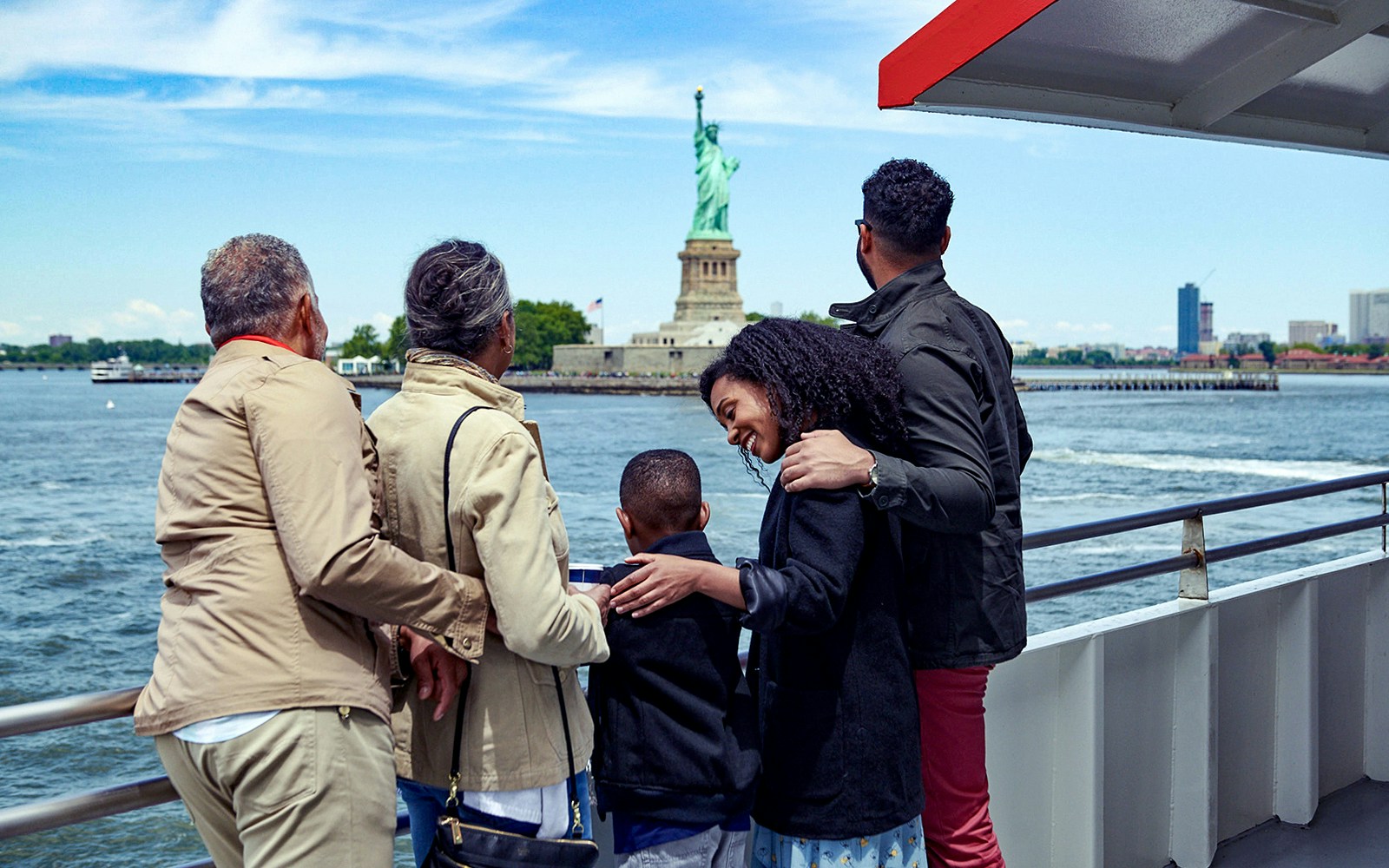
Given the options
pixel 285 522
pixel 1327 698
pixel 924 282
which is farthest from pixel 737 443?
pixel 1327 698

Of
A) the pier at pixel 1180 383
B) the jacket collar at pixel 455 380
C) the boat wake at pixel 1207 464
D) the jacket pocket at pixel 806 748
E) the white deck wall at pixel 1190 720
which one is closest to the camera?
the jacket collar at pixel 455 380

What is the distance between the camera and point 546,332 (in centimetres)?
10569

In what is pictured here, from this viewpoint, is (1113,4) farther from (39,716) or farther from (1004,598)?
(39,716)

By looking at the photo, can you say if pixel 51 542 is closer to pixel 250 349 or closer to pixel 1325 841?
pixel 1325 841

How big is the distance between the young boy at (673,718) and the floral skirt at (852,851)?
0.07m

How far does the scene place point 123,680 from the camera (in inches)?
660

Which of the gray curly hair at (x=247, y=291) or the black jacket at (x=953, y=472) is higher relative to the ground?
the gray curly hair at (x=247, y=291)

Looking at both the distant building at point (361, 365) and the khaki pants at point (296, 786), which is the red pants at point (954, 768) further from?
the distant building at point (361, 365)

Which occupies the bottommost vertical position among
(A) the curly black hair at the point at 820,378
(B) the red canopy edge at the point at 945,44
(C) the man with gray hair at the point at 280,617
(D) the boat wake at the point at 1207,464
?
(D) the boat wake at the point at 1207,464

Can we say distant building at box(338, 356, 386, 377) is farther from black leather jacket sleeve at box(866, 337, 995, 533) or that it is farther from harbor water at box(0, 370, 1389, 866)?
black leather jacket sleeve at box(866, 337, 995, 533)

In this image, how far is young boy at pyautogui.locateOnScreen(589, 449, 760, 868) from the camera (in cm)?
181

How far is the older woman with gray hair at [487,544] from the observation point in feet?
5.35

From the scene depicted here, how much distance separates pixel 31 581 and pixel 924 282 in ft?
86.1

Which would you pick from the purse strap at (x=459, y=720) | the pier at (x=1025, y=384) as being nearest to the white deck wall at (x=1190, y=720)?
the purse strap at (x=459, y=720)
